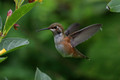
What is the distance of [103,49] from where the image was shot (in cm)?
315

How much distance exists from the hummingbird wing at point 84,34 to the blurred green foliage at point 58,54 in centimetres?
137

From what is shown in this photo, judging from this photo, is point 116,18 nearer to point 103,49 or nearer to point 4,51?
point 103,49

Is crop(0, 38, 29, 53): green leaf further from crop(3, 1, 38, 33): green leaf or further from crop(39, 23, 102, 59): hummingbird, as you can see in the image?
crop(39, 23, 102, 59): hummingbird

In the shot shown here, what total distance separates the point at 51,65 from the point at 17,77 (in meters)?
0.50

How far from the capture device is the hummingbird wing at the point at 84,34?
1.54 m

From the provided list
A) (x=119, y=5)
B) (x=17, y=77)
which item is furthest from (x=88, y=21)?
(x=119, y=5)

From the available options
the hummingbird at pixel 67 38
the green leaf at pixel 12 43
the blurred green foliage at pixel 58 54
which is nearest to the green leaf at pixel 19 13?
the green leaf at pixel 12 43

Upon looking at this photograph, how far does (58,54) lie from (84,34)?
5.50 ft

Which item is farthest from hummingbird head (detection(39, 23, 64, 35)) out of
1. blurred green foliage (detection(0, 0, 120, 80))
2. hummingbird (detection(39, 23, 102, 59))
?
blurred green foliage (detection(0, 0, 120, 80))

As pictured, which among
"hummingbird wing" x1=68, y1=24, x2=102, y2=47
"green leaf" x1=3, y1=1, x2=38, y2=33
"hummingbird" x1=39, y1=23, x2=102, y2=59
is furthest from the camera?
"hummingbird" x1=39, y1=23, x2=102, y2=59

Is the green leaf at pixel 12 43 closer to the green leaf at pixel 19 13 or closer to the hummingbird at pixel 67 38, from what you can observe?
the green leaf at pixel 19 13

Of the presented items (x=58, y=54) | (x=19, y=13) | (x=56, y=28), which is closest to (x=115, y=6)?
(x=19, y=13)

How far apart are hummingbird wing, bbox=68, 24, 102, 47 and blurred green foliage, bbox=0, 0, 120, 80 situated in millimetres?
1372

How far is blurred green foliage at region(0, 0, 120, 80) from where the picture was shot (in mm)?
3152
